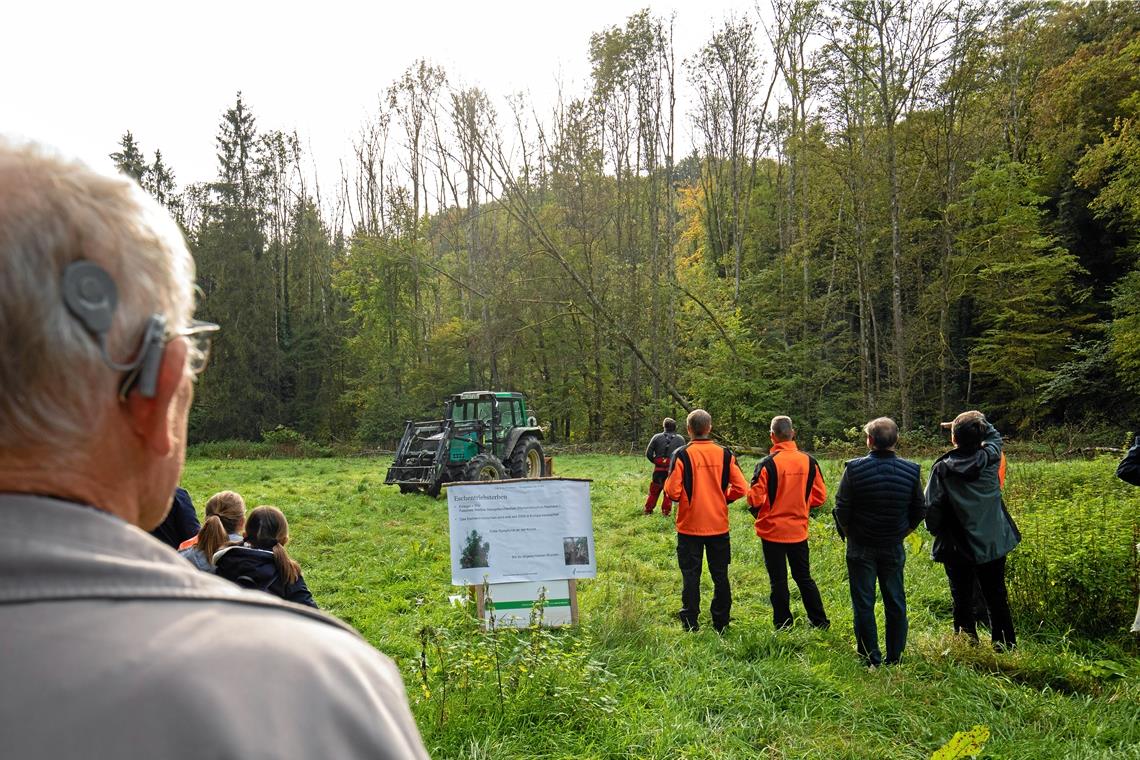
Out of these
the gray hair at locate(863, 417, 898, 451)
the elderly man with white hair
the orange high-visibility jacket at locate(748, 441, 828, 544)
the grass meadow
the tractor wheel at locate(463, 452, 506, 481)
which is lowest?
the grass meadow

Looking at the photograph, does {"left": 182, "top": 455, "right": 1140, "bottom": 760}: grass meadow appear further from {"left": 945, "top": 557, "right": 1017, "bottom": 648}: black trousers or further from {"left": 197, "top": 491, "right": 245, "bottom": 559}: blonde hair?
{"left": 197, "top": 491, "right": 245, "bottom": 559}: blonde hair

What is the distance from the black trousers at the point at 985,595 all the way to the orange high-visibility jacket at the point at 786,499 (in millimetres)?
1197

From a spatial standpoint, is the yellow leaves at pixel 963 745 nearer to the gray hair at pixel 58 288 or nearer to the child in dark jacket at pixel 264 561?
the child in dark jacket at pixel 264 561

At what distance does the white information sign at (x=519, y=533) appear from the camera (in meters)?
6.55

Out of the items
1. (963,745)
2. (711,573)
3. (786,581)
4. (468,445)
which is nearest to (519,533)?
(711,573)

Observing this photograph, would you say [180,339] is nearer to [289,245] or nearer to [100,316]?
[100,316]

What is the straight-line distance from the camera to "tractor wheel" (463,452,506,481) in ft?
48.1

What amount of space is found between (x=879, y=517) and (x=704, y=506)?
156cm

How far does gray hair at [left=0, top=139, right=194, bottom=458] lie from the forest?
26.5 metres

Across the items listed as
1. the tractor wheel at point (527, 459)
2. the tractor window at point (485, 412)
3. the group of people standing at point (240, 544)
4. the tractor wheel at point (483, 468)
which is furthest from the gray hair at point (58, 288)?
the tractor window at point (485, 412)

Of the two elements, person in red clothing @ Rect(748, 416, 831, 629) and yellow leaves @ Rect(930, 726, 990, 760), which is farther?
person in red clothing @ Rect(748, 416, 831, 629)

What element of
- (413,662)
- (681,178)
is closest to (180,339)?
(413,662)

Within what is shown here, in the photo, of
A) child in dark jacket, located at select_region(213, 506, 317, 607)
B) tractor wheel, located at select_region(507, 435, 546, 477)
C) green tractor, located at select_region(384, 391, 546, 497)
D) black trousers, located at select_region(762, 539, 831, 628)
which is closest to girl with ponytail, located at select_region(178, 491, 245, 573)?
child in dark jacket, located at select_region(213, 506, 317, 607)

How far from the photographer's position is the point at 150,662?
2.36 ft
